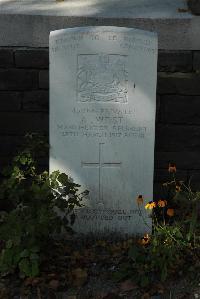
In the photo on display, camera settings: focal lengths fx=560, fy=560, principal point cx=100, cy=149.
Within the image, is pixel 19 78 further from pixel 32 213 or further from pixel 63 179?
pixel 32 213

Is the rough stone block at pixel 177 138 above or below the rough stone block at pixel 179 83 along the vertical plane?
below

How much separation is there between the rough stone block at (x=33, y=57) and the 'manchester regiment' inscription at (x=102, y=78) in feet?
2.11

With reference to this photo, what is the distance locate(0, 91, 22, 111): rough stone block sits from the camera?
168 inches

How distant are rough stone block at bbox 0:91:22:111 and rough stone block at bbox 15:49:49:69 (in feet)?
0.81

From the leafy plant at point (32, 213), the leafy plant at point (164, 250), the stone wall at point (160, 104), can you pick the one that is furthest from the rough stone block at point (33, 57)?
the leafy plant at point (164, 250)

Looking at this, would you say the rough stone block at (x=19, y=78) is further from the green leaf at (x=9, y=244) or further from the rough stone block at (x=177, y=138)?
the green leaf at (x=9, y=244)

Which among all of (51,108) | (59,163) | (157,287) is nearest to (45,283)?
(157,287)

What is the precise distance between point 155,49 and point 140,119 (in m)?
0.46

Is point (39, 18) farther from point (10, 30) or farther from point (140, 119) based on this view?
point (140, 119)

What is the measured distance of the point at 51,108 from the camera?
367 cm

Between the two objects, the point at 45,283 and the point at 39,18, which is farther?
the point at 39,18

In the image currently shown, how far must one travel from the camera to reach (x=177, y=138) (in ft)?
14.0

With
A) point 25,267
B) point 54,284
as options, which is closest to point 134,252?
point 54,284

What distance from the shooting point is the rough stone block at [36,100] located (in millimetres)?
4242
